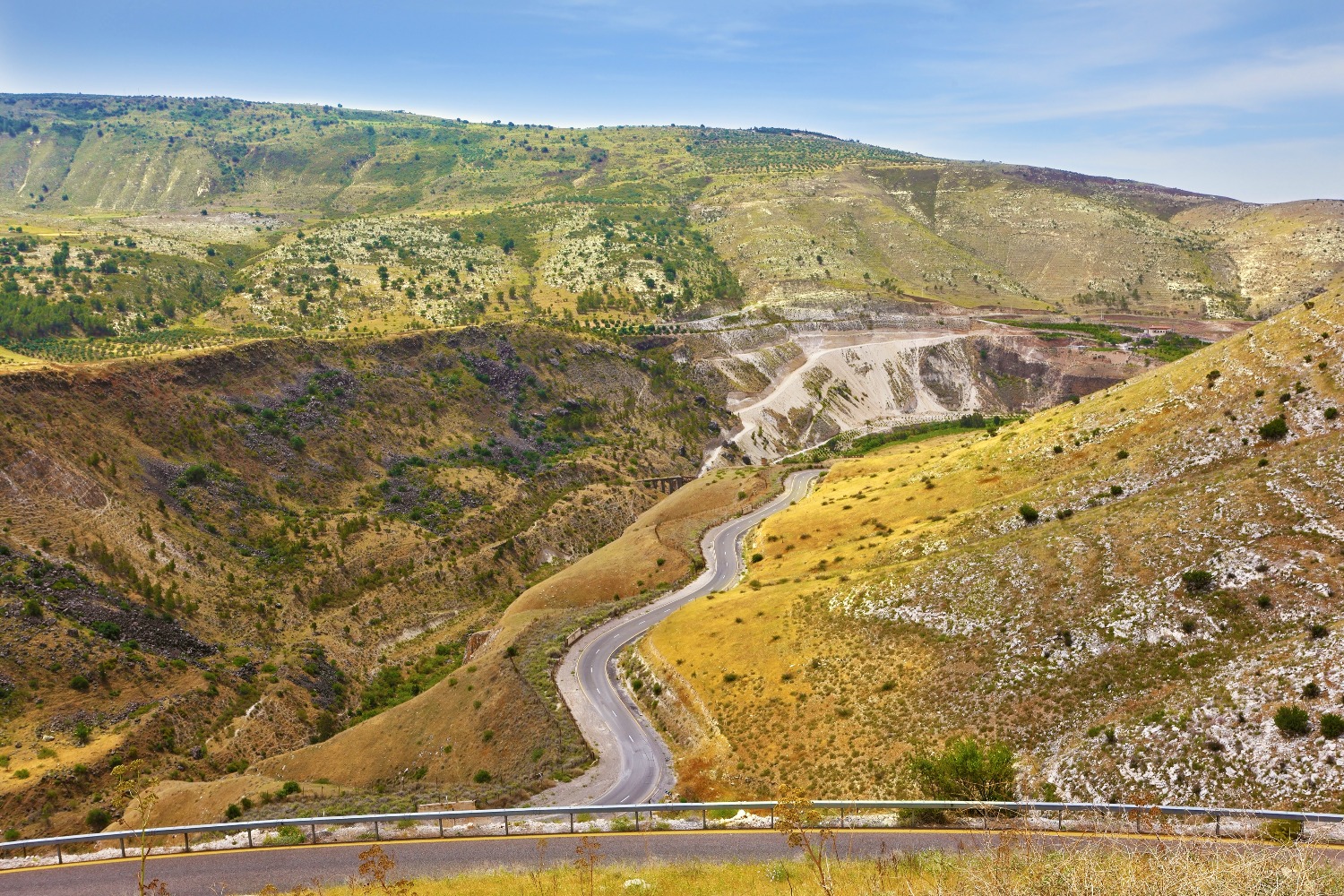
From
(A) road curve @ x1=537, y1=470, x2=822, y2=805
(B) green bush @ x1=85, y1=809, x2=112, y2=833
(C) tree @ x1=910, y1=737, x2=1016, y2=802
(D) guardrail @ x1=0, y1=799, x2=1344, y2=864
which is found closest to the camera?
(D) guardrail @ x1=0, y1=799, x2=1344, y2=864

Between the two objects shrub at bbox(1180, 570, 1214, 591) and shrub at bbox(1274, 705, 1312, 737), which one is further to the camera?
shrub at bbox(1180, 570, 1214, 591)

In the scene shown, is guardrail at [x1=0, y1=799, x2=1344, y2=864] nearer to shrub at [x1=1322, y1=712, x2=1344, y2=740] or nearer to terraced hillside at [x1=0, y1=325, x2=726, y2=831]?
shrub at [x1=1322, y1=712, x2=1344, y2=740]

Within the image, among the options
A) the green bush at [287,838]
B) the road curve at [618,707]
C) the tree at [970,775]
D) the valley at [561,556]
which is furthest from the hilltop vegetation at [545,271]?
the tree at [970,775]

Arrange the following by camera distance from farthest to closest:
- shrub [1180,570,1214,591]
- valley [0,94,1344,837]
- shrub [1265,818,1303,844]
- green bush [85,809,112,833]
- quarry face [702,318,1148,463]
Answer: quarry face [702,318,1148,463] < green bush [85,809,112,833] < shrub [1180,570,1214,591] < valley [0,94,1344,837] < shrub [1265,818,1303,844]

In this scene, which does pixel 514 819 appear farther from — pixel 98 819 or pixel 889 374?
pixel 889 374

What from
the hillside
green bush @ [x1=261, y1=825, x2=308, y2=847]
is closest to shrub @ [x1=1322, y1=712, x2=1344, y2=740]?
the hillside

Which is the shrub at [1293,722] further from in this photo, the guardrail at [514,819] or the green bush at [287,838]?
the green bush at [287,838]
